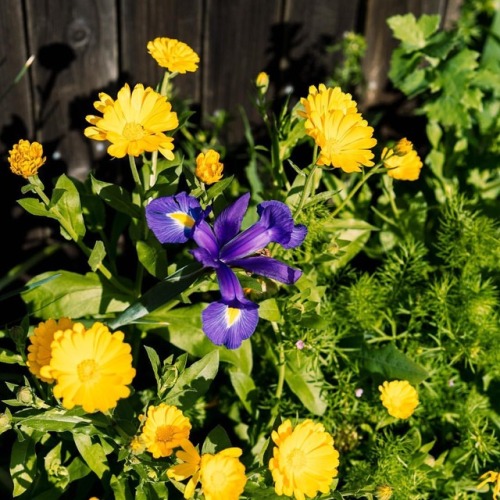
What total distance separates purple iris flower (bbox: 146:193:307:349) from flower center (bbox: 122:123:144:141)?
0.49 feet

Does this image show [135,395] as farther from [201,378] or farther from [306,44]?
[306,44]

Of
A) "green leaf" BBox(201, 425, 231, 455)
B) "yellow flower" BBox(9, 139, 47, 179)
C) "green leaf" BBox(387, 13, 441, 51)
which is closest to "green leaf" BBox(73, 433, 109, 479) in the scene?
"green leaf" BBox(201, 425, 231, 455)

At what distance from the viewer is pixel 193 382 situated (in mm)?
1632

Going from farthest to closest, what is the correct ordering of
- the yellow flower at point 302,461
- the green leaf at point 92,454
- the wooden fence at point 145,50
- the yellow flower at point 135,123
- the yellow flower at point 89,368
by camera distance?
the wooden fence at point 145,50 < the green leaf at point 92,454 < the yellow flower at point 135,123 < the yellow flower at point 302,461 < the yellow flower at point 89,368

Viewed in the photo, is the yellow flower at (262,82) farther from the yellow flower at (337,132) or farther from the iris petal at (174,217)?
the iris petal at (174,217)

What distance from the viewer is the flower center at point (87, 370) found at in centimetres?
124

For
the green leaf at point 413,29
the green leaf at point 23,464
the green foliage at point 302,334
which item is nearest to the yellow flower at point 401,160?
the green foliage at point 302,334

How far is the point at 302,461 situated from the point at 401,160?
0.80 metres

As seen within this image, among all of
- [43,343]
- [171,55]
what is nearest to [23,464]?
[43,343]

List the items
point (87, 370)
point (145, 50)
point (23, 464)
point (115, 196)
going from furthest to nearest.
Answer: point (145, 50) → point (115, 196) → point (23, 464) → point (87, 370)

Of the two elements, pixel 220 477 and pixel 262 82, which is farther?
pixel 262 82

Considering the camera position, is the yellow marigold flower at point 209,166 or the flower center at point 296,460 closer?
the flower center at point 296,460

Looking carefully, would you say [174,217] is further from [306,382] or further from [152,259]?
[306,382]

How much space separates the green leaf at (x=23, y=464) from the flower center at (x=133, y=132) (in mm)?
717
